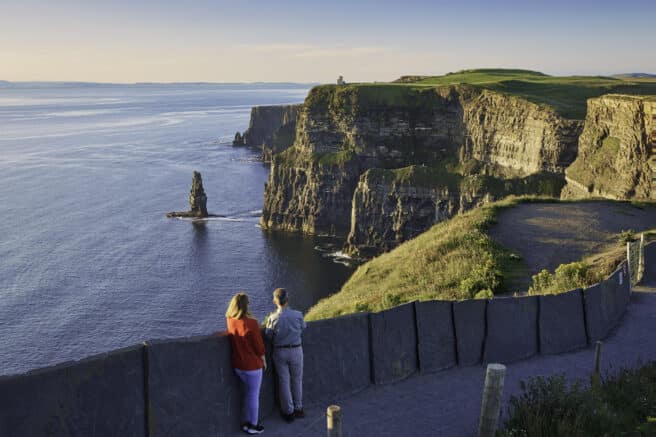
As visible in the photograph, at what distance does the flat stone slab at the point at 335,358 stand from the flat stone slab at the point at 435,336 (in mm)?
1542

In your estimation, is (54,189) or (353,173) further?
(54,189)

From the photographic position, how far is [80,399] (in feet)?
34.3

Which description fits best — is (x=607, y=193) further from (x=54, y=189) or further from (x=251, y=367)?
(x=54, y=189)

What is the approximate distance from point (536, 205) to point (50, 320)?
51848mm

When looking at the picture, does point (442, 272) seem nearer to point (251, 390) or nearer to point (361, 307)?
point (361, 307)

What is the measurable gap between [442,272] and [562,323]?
442 inches

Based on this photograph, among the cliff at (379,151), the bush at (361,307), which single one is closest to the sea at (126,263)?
the cliff at (379,151)

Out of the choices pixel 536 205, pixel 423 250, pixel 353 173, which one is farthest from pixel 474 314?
pixel 353 173

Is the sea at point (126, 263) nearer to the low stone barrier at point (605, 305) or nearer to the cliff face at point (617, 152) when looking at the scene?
the cliff face at point (617, 152)

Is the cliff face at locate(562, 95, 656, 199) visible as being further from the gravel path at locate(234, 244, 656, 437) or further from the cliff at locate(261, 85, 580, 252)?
the gravel path at locate(234, 244, 656, 437)

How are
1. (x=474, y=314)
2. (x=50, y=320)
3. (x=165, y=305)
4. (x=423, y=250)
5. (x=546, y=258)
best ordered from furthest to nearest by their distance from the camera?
1. (x=165, y=305)
2. (x=50, y=320)
3. (x=423, y=250)
4. (x=546, y=258)
5. (x=474, y=314)

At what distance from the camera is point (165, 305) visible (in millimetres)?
75938

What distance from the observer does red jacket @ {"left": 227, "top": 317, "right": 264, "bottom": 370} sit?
1179 cm

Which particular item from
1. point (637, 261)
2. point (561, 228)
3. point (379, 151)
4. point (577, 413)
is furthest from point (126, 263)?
point (577, 413)
